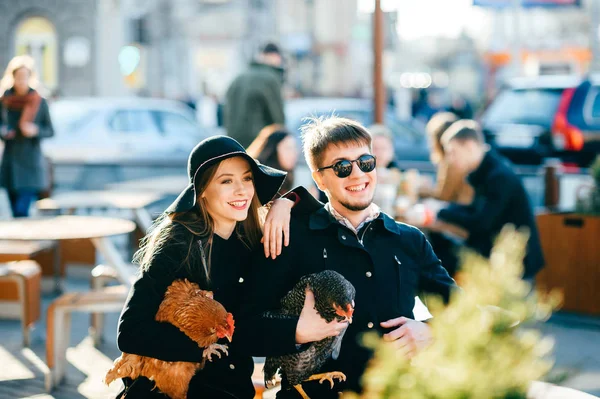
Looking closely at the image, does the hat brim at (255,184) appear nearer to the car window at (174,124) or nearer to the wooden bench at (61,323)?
the wooden bench at (61,323)

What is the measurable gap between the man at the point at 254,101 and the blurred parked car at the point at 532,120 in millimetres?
6059

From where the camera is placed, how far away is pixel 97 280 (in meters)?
6.57

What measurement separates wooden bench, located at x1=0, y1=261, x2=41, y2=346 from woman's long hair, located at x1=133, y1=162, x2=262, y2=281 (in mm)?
3222

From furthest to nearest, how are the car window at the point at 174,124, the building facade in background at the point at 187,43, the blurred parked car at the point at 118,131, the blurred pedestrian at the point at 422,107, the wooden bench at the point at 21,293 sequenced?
the building facade in background at the point at 187,43
the blurred pedestrian at the point at 422,107
the car window at the point at 174,124
the blurred parked car at the point at 118,131
the wooden bench at the point at 21,293

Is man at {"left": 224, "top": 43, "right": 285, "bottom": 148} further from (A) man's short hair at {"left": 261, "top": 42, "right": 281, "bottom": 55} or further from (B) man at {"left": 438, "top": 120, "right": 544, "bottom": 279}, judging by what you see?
(B) man at {"left": 438, "top": 120, "right": 544, "bottom": 279}

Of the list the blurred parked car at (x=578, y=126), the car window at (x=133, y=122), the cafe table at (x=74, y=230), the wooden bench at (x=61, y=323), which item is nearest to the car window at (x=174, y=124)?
the car window at (x=133, y=122)

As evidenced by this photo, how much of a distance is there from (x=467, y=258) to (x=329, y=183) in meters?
1.63

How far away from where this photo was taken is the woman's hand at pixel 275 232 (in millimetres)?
3168

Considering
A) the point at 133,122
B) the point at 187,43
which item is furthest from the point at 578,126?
the point at 187,43

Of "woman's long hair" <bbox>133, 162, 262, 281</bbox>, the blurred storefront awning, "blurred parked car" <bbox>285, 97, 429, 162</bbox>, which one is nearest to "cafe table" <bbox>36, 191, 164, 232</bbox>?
"woman's long hair" <bbox>133, 162, 262, 281</bbox>

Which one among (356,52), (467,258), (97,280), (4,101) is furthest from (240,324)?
(356,52)

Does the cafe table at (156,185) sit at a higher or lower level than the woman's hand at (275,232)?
lower

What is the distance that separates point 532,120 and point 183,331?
1176 cm

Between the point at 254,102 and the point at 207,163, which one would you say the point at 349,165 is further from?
the point at 254,102
